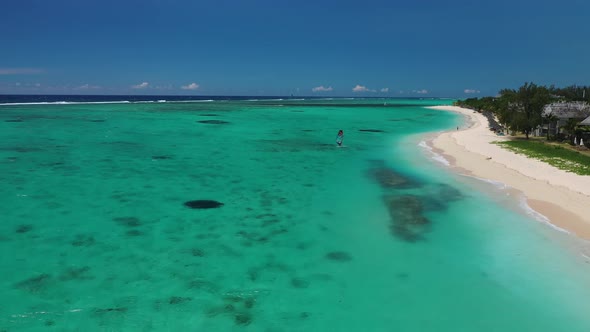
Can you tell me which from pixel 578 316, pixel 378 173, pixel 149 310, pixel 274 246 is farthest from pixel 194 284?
pixel 378 173

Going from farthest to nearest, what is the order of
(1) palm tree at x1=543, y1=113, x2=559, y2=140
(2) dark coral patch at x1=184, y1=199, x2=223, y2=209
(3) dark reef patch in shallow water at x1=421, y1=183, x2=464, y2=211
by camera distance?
(1) palm tree at x1=543, y1=113, x2=559, y2=140, (3) dark reef patch in shallow water at x1=421, y1=183, x2=464, y2=211, (2) dark coral patch at x1=184, y1=199, x2=223, y2=209

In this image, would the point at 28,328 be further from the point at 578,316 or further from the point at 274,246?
the point at 578,316

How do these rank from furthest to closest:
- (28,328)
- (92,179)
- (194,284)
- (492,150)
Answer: (492,150) < (92,179) < (194,284) < (28,328)

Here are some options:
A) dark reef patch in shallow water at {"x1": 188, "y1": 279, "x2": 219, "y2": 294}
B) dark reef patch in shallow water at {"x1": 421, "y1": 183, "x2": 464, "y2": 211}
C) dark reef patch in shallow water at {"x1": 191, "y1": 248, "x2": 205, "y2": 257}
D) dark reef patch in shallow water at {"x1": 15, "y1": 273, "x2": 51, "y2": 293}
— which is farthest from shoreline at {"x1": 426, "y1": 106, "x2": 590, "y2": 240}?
dark reef patch in shallow water at {"x1": 15, "y1": 273, "x2": 51, "y2": 293}

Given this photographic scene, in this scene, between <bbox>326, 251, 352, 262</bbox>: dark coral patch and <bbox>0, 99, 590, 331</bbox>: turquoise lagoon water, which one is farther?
<bbox>326, 251, 352, 262</bbox>: dark coral patch

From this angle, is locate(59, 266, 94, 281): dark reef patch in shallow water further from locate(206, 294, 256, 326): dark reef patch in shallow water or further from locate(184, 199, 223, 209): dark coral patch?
locate(184, 199, 223, 209): dark coral patch

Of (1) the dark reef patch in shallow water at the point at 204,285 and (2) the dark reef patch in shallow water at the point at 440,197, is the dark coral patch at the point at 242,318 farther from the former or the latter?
(2) the dark reef patch in shallow water at the point at 440,197
